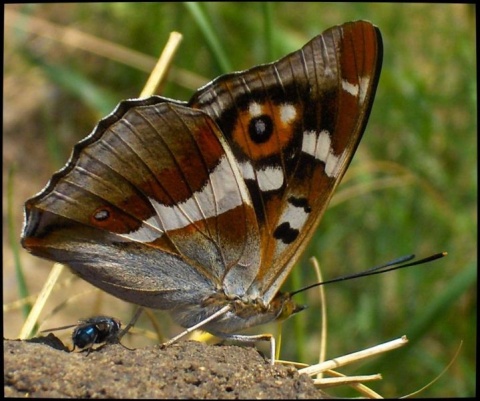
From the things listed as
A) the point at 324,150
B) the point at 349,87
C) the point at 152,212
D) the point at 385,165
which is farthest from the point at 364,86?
the point at 385,165

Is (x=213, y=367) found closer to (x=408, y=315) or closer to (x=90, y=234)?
(x=90, y=234)

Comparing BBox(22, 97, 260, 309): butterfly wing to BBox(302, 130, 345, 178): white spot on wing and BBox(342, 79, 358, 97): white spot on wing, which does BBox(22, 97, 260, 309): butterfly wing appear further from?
BBox(342, 79, 358, 97): white spot on wing

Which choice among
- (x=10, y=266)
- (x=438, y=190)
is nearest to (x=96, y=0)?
(x=10, y=266)

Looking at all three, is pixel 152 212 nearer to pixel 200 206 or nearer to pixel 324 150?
pixel 200 206

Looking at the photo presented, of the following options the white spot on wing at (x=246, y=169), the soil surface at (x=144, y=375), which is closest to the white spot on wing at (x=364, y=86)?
the white spot on wing at (x=246, y=169)

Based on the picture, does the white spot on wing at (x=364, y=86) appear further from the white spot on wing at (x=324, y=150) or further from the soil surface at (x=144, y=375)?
the soil surface at (x=144, y=375)
